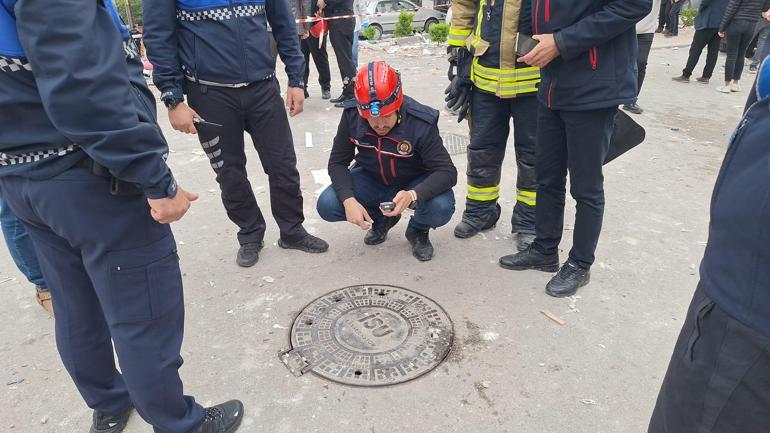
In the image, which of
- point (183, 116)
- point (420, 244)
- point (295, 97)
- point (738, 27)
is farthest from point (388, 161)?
point (738, 27)

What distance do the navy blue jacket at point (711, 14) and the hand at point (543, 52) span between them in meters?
6.59

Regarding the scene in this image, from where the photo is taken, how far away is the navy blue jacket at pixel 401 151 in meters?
3.20

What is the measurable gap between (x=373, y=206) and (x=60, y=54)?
2.35m

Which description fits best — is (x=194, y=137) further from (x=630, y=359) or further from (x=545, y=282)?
(x=630, y=359)

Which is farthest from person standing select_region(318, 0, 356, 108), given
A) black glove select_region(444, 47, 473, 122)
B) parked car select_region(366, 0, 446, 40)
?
parked car select_region(366, 0, 446, 40)

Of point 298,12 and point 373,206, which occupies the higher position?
point 298,12

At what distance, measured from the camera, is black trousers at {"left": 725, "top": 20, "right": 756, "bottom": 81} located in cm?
736

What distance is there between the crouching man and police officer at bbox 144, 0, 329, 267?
1.18 ft

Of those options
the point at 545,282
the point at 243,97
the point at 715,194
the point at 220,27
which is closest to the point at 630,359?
the point at 545,282

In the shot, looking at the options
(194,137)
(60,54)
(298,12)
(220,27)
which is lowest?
(194,137)

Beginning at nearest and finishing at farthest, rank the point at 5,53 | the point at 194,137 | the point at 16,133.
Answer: the point at 5,53 → the point at 16,133 → the point at 194,137

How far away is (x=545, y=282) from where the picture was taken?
321 cm

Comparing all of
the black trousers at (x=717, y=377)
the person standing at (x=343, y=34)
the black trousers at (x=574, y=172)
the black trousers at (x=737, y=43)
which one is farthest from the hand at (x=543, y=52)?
the black trousers at (x=737, y=43)

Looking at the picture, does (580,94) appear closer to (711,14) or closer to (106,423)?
(106,423)
